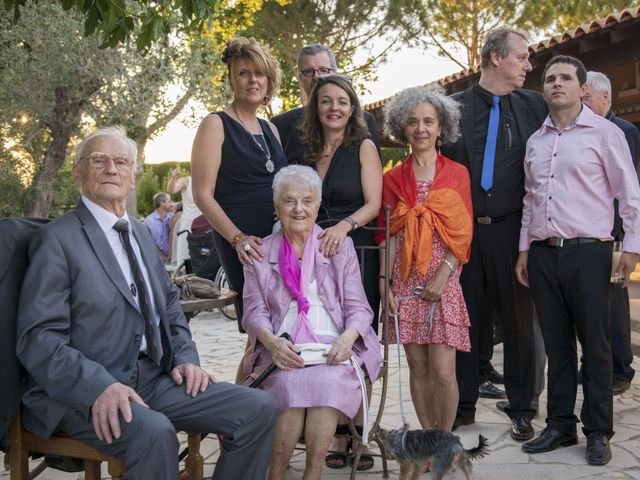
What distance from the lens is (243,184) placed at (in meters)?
3.84

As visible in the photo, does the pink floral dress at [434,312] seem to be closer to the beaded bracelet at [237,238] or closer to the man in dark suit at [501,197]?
the man in dark suit at [501,197]

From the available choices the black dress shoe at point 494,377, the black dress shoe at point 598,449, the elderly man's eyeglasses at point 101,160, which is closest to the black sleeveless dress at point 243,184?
the elderly man's eyeglasses at point 101,160

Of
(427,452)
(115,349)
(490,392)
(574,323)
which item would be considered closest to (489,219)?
(574,323)

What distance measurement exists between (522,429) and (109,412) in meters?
2.60

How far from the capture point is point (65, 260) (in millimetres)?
2682

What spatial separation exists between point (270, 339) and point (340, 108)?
1231 millimetres

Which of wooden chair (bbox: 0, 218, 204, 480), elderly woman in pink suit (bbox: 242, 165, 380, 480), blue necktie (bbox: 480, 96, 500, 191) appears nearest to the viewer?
wooden chair (bbox: 0, 218, 204, 480)

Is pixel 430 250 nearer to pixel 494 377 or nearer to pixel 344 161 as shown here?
pixel 344 161

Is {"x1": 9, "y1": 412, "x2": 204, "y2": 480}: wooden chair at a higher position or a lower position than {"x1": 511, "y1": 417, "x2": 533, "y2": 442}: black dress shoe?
higher

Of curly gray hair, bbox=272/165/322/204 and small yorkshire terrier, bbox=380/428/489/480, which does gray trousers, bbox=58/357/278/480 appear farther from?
curly gray hair, bbox=272/165/322/204

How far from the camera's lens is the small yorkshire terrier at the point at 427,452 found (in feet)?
10.9

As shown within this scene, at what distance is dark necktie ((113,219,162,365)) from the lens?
2.86m

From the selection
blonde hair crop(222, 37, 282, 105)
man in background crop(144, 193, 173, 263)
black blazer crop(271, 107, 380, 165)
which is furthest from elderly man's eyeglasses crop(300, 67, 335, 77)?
man in background crop(144, 193, 173, 263)

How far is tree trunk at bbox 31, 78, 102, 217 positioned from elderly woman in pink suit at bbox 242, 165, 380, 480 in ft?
25.7
